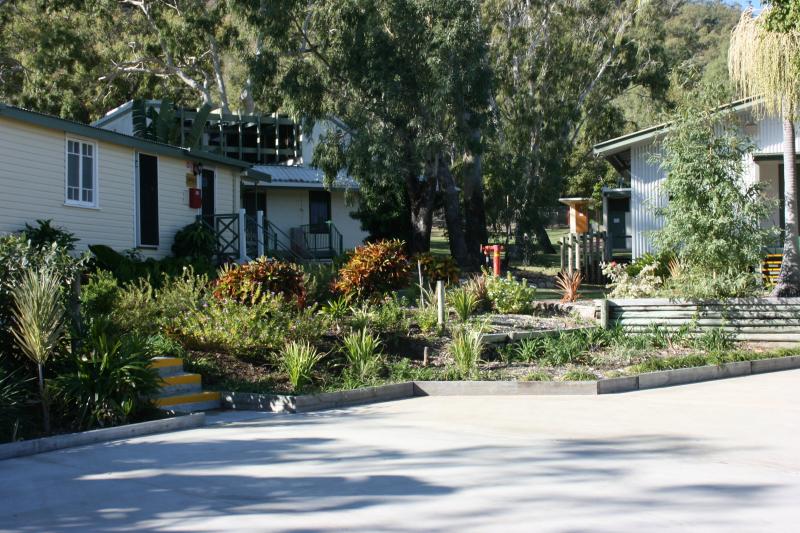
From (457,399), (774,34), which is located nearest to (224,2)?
(774,34)

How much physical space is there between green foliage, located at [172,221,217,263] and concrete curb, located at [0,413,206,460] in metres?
11.0

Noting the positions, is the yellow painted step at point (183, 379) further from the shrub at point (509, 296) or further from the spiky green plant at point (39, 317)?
the shrub at point (509, 296)

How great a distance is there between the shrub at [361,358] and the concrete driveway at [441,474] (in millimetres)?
1503

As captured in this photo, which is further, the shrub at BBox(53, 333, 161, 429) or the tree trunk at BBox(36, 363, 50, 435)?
the shrub at BBox(53, 333, 161, 429)

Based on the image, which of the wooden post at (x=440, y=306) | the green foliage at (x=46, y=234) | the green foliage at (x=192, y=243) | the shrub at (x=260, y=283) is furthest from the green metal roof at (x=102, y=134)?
the wooden post at (x=440, y=306)

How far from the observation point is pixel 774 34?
14406mm

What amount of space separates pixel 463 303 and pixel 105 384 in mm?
6780

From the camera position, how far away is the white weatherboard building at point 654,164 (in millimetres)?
19703

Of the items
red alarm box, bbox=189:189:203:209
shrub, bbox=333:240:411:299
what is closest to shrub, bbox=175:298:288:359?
shrub, bbox=333:240:411:299

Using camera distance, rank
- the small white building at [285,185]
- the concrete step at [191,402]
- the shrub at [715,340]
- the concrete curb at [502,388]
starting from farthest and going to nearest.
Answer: the small white building at [285,185], the shrub at [715,340], the concrete curb at [502,388], the concrete step at [191,402]

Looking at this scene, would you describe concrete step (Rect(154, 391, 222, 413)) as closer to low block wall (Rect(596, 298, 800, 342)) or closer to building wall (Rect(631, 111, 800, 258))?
low block wall (Rect(596, 298, 800, 342))

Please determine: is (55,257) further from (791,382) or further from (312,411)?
(791,382)

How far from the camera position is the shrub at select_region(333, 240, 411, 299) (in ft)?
46.1

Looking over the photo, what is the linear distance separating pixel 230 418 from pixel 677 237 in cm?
839
